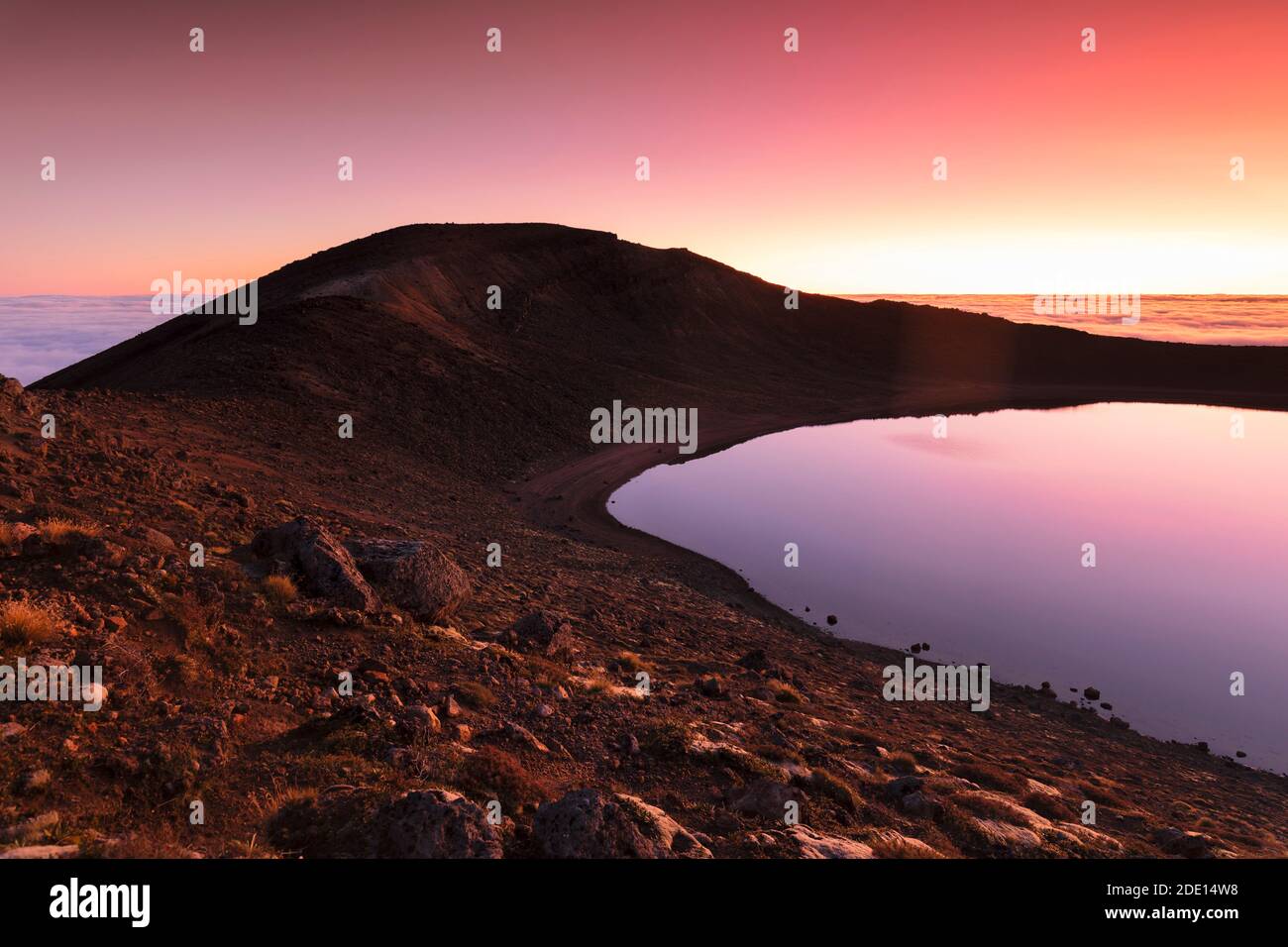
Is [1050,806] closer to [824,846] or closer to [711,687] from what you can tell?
[824,846]

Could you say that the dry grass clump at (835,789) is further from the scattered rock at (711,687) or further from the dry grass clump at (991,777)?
the scattered rock at (711,687)

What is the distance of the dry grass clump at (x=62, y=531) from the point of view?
9703 mm

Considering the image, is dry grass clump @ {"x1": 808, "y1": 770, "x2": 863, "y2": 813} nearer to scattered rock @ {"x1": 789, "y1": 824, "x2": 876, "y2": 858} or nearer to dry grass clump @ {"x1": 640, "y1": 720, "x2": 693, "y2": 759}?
scattered rock @ {"x1": 789, "y1": 824, "x2": 876, "y2": 858}

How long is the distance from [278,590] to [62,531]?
2.88m

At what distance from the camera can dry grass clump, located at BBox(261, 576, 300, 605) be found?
1078 cm

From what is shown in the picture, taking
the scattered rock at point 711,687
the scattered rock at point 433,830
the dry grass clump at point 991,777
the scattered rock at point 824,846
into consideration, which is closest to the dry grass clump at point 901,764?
Result: the dry grass clump at point 991,777

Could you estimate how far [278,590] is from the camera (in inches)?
426

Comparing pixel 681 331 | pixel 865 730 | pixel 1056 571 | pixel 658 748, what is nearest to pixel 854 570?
pixel 1056 571

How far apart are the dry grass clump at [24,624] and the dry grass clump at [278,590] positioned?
8.83ft

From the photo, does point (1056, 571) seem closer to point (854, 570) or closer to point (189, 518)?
point (854, 570)

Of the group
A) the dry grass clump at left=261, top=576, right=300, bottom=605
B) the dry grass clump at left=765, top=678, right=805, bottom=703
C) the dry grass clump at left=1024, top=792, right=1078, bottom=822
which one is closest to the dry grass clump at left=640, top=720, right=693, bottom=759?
the dry grass clump at left=765, top=678, right=805, bottom=703

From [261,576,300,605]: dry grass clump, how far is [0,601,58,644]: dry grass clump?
2.69 metres

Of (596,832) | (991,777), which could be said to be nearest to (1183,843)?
(991,777)
